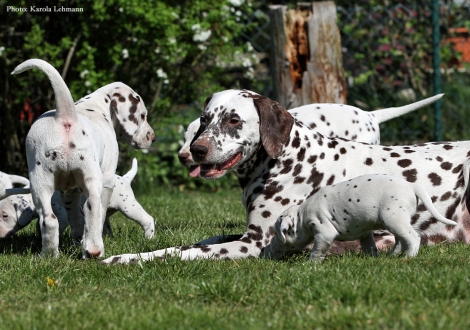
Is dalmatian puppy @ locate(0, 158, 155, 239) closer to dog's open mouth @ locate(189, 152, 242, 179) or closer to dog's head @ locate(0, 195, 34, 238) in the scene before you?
dog's head @ locate(0, 195, 34, 238)

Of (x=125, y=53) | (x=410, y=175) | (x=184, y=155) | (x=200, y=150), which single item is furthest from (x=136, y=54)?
(x=410, y=175)

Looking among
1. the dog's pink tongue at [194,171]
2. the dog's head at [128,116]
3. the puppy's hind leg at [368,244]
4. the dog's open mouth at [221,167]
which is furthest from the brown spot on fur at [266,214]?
the dog's head at [128,116]

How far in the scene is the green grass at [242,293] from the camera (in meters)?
3.50

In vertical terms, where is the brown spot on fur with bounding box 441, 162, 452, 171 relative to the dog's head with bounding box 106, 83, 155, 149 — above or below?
below

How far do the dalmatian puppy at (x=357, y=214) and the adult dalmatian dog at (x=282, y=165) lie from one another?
1.28ft

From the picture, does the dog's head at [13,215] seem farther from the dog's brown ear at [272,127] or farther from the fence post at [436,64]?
the fence post at [436,64]

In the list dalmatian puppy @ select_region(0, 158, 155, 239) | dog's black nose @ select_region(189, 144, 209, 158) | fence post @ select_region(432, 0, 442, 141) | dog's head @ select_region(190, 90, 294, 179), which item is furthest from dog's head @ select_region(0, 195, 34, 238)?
fence post @ select_region(432, 0, 442, 141)

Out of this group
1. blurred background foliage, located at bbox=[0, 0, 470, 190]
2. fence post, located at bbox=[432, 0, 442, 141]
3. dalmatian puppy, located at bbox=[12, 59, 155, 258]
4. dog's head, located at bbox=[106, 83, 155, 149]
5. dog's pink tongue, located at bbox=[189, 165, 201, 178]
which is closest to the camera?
dalmatian puppy, located at bbox=[12, 59, 155, 258]

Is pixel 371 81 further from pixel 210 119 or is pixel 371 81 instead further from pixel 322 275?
pixel 322 275

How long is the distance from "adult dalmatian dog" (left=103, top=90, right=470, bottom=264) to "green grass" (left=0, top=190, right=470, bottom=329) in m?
0.30

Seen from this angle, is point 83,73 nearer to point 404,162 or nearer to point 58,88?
point 58,88

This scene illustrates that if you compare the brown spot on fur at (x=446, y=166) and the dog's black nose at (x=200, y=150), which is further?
the brown spot on fur at (x=446, y=166)

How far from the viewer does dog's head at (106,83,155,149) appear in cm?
656

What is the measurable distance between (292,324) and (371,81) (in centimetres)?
960
